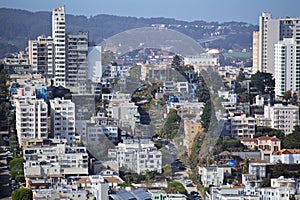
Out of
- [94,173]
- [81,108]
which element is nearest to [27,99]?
[81,108]

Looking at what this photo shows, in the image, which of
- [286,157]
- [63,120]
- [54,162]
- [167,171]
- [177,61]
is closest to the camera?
[54,162]

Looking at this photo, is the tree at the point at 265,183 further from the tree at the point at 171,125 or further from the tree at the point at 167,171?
the tree at the point at 171,125

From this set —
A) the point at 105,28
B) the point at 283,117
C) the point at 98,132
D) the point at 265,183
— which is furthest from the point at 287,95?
the point at 105,28

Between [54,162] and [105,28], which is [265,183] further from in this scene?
[105,28]

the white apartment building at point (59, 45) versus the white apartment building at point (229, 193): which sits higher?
the white apartment building at point (59, 45)

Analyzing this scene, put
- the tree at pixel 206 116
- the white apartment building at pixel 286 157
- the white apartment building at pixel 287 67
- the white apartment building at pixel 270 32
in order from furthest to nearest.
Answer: the white apartment building at pixel 270 32 → the white apartment building at pixel 287 67 → the tree at pixel 206 116 → the white apartment building at pixel 286 157

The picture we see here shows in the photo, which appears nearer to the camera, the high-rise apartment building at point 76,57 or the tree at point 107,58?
the high-rise apartment building at point 76,57

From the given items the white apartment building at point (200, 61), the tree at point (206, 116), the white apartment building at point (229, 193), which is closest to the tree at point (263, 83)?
the white apartment building at point (200, 61)
